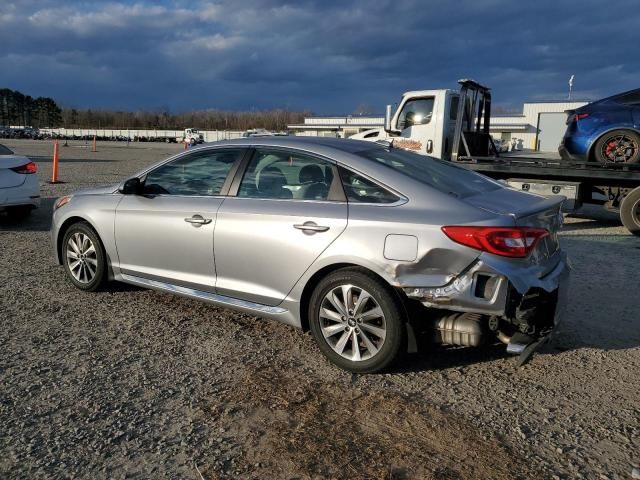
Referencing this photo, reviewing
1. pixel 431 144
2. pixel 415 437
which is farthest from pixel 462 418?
pixel 431 144

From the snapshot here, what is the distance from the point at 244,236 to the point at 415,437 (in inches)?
77.1

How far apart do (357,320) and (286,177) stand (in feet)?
4.28

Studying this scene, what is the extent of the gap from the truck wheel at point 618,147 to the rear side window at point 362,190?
7.68 m

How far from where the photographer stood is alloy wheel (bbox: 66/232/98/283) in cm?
539

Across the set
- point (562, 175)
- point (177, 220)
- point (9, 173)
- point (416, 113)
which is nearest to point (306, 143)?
point (177, 220)

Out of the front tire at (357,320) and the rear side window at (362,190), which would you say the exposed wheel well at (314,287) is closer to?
the front tire at (357,320)

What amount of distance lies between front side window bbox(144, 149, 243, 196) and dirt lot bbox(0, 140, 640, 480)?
1128 mm

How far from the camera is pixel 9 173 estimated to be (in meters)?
8.56

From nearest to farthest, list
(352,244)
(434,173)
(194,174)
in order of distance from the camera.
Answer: (352,244) < (434,173) < (194,174)

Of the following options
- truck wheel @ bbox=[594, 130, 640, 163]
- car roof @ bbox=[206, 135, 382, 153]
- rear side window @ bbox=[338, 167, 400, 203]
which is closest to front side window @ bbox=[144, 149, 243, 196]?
car roof @ bbox=[206, 135, 382, 153]

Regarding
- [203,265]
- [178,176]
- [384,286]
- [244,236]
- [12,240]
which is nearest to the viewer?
[384,286]

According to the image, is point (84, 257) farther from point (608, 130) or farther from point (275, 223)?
point (608, 130)

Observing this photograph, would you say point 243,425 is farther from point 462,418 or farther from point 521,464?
point 521,464

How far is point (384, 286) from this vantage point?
3.58 metres
